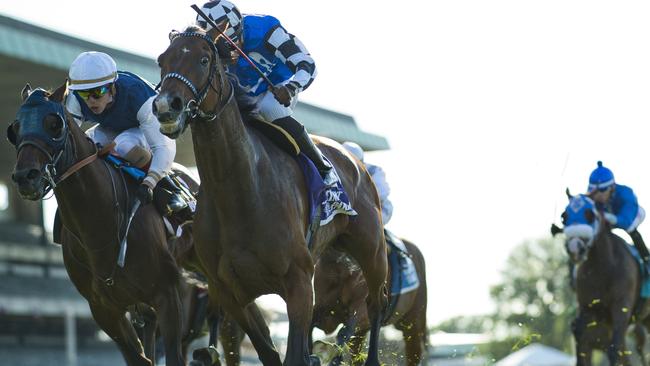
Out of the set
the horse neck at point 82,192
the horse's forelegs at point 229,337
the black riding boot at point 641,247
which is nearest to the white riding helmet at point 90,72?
the horse neck at point 82,192

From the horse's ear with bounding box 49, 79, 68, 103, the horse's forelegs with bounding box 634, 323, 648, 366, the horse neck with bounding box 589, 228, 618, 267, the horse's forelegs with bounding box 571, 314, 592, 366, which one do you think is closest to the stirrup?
the horse's ear with bounding box 49, 79, 68, 103

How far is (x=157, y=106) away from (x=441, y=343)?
47131 millimetres

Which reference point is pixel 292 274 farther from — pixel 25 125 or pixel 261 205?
pixel 25 125

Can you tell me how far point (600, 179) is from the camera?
609 inches

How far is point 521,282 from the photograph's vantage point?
85.4 meters

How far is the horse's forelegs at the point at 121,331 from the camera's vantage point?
9289 millimetres

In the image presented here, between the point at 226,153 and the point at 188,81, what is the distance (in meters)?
0.74

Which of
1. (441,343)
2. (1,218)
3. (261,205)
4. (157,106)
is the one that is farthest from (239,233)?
(441,343)

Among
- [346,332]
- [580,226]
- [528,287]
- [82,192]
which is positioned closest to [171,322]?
[82,192]

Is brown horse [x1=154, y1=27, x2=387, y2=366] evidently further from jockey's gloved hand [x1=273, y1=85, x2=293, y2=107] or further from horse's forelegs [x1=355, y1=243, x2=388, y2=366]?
horse's forelegs [x1=355, y1=243, x2=388, y2=366]

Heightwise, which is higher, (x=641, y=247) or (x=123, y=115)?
(x=123, y=115)

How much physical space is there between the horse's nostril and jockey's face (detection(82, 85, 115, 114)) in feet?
7.71

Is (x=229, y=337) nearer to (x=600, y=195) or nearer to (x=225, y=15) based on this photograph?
(x=225, y=15)

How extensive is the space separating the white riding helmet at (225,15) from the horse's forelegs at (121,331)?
2338 mm
